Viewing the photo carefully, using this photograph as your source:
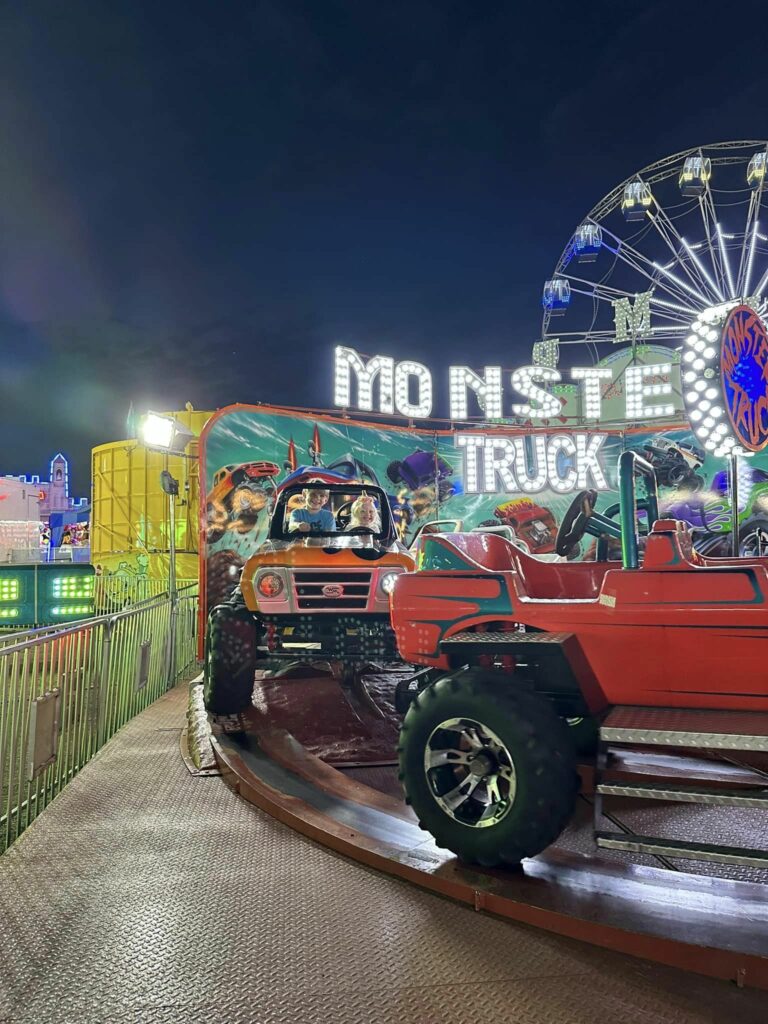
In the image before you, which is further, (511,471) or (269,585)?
(511,471)

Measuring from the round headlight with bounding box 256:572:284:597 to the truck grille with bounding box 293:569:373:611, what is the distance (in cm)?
16

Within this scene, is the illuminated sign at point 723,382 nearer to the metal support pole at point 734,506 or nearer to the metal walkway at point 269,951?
the metal support pole at point 734,506

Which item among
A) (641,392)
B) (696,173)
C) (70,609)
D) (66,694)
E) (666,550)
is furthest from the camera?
(696,173)

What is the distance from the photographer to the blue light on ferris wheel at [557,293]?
2566 cm

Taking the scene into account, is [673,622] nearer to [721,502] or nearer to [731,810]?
[731,810]

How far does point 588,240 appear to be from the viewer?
23.4 metres

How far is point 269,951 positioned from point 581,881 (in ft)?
4.37

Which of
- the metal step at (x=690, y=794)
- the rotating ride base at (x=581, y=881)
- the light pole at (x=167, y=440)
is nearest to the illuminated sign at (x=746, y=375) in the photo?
the rotating ride base at (x=581, y=881)

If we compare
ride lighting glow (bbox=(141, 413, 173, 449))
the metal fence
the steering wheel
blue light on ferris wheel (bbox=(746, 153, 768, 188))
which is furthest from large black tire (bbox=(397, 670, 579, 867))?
blue light on ferris wheel (bbox=(746, 153, 768, 188))

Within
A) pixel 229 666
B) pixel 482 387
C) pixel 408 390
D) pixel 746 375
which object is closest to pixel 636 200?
pixel 482 387

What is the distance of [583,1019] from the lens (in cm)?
209

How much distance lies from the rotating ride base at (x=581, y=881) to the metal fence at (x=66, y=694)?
4.02 ft

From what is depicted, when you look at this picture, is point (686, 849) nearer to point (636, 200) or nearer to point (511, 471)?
point (511, 471)

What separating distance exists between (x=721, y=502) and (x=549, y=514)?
3793mm
